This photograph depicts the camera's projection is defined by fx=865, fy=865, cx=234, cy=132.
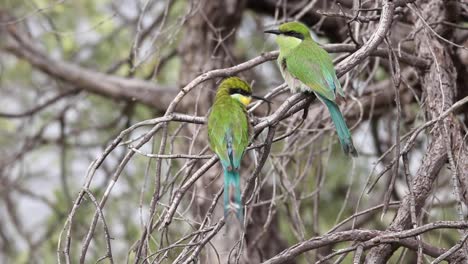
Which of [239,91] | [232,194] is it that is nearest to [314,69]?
[239,91]

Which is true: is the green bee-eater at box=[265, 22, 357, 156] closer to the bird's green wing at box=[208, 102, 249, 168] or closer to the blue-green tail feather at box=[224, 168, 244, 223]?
the bird's green wing at box=[208, 102, 249, 168]

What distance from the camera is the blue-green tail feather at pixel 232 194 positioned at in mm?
2217

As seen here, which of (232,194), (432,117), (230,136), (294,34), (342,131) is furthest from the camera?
(294,34)

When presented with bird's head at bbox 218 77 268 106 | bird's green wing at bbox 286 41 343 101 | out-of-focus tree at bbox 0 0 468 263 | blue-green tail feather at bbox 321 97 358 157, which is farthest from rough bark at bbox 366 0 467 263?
bird's head at bbox 218 77 268 106

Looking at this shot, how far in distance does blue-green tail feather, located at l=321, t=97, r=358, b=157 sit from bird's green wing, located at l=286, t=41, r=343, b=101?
0.10ft

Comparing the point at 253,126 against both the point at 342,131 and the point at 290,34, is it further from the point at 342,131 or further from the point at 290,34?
the point at 290,34

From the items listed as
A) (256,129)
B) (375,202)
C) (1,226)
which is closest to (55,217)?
(1,226)

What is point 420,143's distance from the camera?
4.80m

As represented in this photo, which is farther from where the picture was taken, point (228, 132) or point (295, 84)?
point (295, 84)

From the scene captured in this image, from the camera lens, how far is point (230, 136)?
97.6 inches

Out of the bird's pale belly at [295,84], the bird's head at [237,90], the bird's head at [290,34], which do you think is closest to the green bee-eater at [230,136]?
the bird's head at [237,90]

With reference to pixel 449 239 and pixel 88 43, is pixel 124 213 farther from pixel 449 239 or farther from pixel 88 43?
pixel 449 239

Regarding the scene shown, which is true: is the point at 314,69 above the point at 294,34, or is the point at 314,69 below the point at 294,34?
below

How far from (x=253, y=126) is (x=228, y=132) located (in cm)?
11
